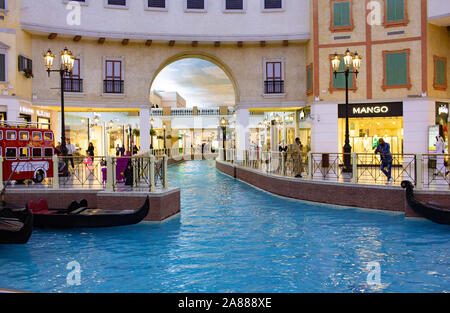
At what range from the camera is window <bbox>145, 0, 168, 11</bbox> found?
21.8 meters

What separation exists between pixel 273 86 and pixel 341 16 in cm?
493

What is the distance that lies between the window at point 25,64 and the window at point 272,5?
11996 mm

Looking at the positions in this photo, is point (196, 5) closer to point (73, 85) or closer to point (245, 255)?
point (73, 85)

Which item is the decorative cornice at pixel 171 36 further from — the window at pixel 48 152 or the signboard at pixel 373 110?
the window at pixel 48 152

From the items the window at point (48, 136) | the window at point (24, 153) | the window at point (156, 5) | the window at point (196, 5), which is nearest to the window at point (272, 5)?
the window at point (196, 5)

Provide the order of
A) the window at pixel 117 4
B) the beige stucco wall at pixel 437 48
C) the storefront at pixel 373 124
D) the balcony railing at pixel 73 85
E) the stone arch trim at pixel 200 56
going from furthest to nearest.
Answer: the stone arch trim at pixel 200 56, the balcony railing at pixel 73 85, the window at pixel 117 4, the storefront at pixel 373 124, the beige stucco wall at pixel 437 48

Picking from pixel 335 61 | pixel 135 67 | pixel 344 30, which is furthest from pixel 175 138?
pixel 335 61

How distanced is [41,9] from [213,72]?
14.9 metres

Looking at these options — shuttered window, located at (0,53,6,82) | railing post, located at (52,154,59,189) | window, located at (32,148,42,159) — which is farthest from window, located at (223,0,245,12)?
railing post, located at (52,154,59,189)

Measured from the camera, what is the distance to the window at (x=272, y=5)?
877 inches

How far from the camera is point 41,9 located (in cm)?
2030

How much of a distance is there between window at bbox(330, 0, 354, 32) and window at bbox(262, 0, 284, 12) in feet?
8.94

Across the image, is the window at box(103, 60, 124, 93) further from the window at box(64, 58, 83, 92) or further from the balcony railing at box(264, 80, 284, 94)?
the balcony railing at box(264, 80, 284, 94)
